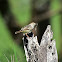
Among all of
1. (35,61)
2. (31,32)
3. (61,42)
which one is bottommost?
(35,61)

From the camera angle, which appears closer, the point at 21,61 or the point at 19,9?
the point at 21,61

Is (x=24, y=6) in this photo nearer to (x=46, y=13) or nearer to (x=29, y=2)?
(x=29, y=2)

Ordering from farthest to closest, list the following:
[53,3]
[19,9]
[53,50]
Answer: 1. [53,3]
2. [19,9]
3. [53,50]

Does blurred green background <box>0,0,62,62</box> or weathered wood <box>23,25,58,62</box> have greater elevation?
blurred green background <box>0,0,62,62</box>

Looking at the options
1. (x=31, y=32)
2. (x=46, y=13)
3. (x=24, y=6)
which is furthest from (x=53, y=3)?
(x=31, y=32)

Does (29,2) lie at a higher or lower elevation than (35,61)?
higher

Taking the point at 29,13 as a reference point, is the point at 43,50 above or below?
below

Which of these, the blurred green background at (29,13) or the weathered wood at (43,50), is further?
the blurred green background at (29,13)

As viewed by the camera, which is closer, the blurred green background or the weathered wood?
the weathered wood

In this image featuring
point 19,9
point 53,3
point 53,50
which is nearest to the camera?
point 53,50

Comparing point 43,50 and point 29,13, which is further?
point 29,13

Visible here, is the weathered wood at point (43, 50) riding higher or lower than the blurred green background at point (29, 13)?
lower
